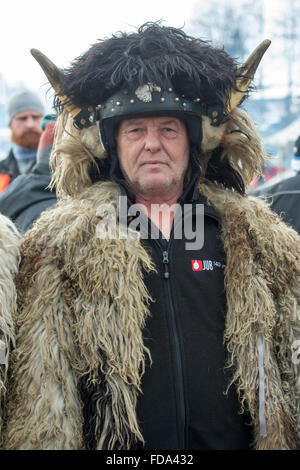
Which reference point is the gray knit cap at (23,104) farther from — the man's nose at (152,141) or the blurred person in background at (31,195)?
the man's nose at (152,141)

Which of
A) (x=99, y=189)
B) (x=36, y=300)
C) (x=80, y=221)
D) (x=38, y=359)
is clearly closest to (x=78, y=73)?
(x=99, y=189)

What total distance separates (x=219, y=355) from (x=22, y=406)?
747 millimetres

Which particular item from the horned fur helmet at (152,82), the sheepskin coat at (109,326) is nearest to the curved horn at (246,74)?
the horned fur helmet at (152,82)

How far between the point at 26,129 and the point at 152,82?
117 inches

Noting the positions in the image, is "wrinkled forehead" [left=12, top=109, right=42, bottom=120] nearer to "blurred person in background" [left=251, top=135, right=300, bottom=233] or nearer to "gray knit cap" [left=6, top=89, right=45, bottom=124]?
"gray knit cap" [left=6, top=89, right=45, bottom=124]

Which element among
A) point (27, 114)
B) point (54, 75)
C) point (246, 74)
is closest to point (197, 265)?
point (246, 74)

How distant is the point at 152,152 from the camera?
226cm

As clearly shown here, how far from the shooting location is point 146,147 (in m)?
2.25

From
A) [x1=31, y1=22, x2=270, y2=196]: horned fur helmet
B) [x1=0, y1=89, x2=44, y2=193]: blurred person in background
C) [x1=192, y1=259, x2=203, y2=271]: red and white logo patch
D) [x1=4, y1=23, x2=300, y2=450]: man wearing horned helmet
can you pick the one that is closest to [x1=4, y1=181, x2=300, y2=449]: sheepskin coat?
[x1=4, y1=23, x2=300, y2=450]: man wearing horned helmet

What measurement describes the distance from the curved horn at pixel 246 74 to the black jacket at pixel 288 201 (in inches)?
44.4

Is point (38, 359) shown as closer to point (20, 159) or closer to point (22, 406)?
point (22, 406)

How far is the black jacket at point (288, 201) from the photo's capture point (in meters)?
3.45

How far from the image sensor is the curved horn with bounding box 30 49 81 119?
221 centimetres

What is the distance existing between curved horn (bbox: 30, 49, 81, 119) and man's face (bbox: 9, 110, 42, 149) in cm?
264
